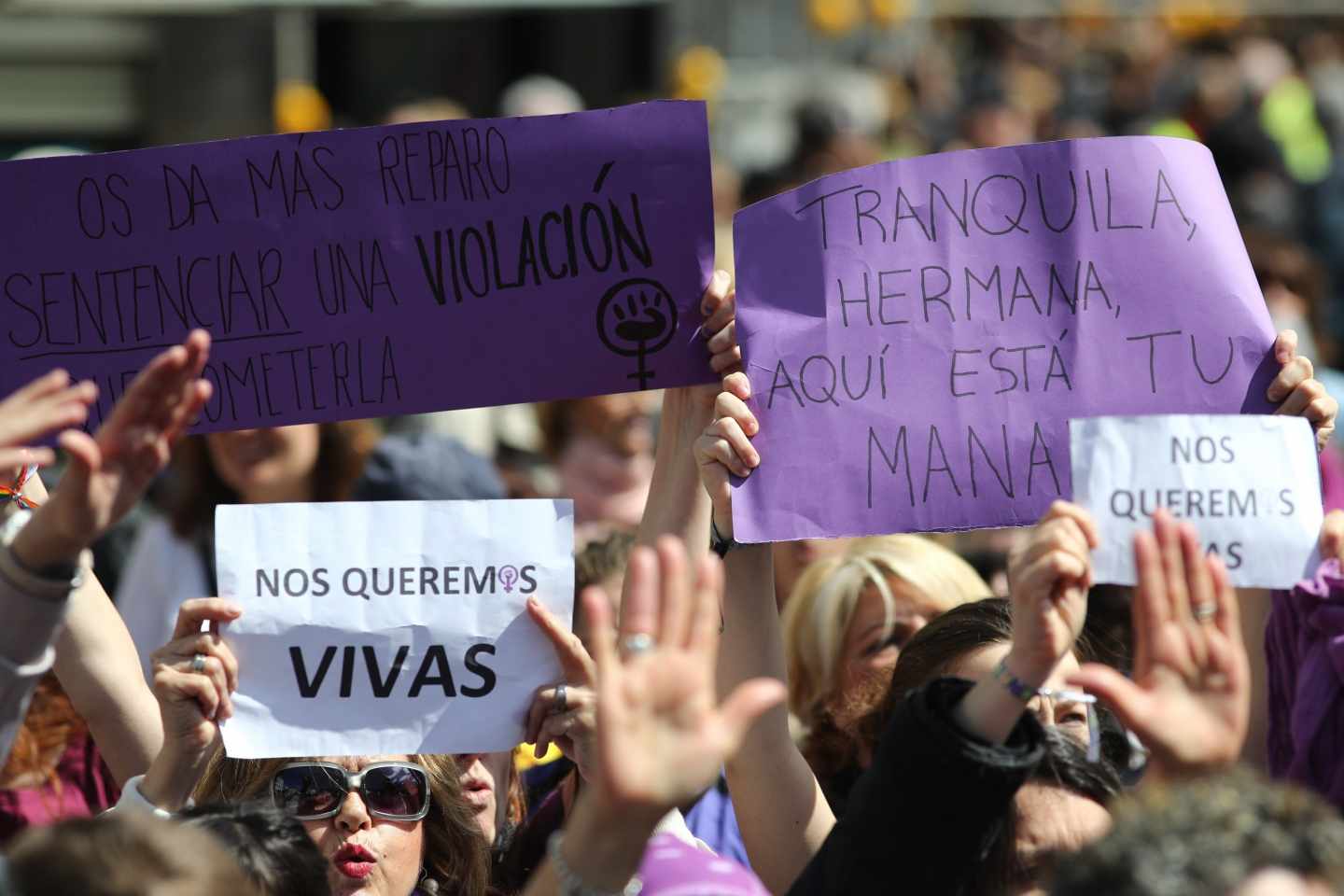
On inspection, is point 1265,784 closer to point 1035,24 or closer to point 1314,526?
point 1314,526

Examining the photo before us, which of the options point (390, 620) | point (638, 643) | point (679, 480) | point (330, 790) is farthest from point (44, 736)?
point (638, 643)

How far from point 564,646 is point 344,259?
0.84 meters

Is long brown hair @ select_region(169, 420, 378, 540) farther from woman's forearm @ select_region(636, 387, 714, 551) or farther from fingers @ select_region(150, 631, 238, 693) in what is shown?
fingers @ select_region(150, 631, 238, 693)

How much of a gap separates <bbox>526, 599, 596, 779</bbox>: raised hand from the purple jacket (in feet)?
3.50

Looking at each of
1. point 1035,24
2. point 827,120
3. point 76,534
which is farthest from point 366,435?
point 1035,24

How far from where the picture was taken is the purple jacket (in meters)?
2.83

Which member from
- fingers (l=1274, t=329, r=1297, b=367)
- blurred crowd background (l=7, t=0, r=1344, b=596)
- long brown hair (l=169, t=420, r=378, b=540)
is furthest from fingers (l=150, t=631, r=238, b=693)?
blurred crowd background (l=7, t=0, r=1344, b=596)

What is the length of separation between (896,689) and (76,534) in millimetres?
1504

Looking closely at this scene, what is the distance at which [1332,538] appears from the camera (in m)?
2.72

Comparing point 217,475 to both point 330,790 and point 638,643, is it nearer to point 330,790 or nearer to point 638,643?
point 330,790

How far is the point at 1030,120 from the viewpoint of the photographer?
34.9 ft

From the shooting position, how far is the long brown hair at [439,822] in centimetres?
300

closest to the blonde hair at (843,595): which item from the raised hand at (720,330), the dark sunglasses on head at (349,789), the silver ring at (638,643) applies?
the raised hand at (720,330)

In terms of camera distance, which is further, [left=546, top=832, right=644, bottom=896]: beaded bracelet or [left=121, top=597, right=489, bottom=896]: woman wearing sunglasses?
[left=121, top=597, right=489, bottom=896]: woman wearing sunglasses
